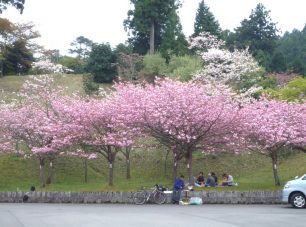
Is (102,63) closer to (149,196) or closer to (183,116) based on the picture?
(183,116)

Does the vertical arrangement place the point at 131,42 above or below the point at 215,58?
above

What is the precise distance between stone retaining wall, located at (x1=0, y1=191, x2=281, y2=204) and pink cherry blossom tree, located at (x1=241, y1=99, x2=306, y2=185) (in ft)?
10.9

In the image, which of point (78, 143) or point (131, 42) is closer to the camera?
point (78, 143)

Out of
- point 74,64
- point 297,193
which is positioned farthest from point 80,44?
point 297,193

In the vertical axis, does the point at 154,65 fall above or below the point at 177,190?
above

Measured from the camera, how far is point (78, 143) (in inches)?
1137

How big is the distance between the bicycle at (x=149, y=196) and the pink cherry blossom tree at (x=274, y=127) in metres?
6.19

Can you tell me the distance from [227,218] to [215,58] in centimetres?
3188

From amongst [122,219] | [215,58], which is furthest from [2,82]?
[122,219]

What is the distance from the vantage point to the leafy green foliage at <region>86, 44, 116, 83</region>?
52938mm

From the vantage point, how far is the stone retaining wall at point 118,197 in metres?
22.1

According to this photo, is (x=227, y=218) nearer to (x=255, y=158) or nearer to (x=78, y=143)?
(x=78, y=143)

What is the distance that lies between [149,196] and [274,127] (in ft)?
25.8

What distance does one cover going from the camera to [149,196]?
2227cm
